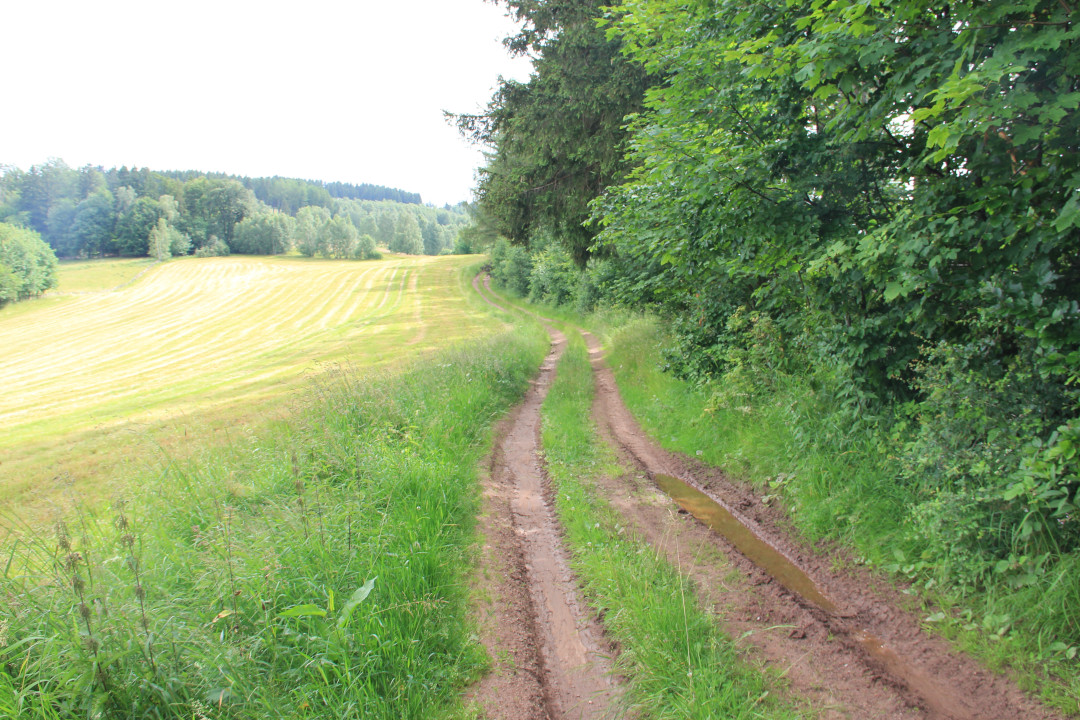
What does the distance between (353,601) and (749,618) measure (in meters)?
2.92

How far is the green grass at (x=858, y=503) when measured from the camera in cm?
316

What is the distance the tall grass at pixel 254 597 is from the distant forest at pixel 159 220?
304ft

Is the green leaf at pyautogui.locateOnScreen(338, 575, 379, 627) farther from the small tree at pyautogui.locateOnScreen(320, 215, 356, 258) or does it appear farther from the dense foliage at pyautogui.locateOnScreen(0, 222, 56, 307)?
the small tree at pyautogui.locateOnScreen(320, 215, 356, 258)

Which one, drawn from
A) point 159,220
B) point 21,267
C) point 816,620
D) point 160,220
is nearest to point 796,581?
point 816,620

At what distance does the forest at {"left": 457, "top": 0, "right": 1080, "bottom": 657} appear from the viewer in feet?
10.5

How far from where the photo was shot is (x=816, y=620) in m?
3.80

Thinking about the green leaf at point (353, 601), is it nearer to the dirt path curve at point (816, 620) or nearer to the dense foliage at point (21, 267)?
the dirt path curve at point (816, 620)

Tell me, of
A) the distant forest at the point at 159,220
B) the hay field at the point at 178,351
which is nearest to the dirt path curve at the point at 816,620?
the hay field at the point at 178,351

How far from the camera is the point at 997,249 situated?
3.66 meters

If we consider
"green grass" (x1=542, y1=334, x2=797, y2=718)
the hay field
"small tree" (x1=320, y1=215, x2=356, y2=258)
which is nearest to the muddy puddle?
"green grass" (x1=542, y1=334, x2=797, y2=718)

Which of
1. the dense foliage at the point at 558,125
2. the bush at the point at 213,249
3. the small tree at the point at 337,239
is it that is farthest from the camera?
the small tree at the point at 337,239

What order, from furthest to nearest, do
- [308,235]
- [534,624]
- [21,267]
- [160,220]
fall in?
[308,235] → [160,220] → [21,267] → [534,624]

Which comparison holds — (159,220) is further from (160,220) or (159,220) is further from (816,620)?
(816,620)

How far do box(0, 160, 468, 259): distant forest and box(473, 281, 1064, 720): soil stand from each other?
95.0 m
